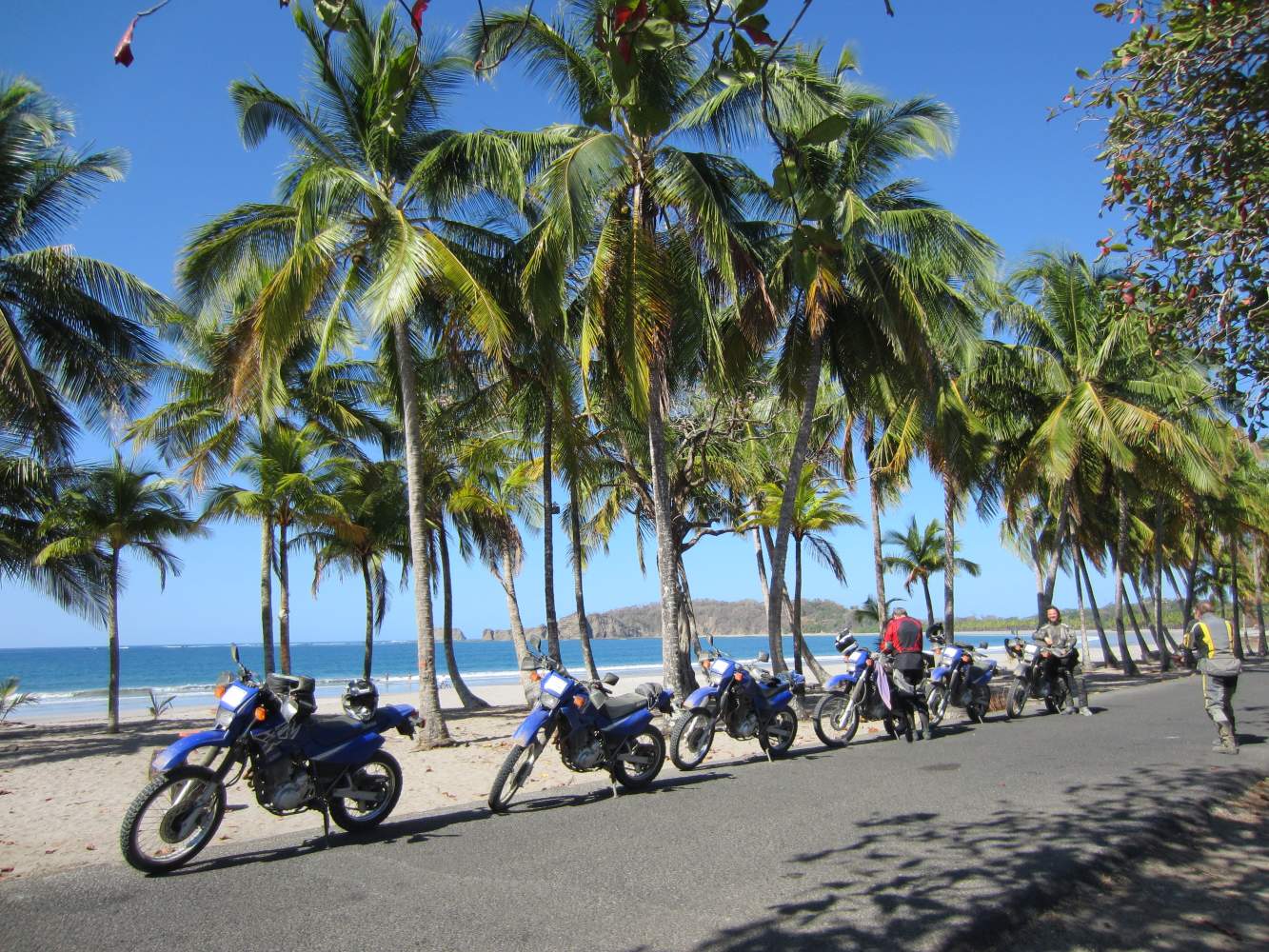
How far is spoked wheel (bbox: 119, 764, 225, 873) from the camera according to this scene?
514 centimetres

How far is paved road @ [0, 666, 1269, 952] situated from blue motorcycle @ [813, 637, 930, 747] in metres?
2.30

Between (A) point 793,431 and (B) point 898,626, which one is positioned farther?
(A) point 793,431

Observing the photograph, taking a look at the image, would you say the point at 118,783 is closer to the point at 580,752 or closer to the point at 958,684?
the point at 580,752

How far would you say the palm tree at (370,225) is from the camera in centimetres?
1121

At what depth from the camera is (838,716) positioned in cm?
1069

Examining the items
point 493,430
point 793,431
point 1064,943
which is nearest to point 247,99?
point 493,430

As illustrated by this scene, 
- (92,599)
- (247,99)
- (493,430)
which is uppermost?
(247,99)

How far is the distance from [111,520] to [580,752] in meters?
14.9

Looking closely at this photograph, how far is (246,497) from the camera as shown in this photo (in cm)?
1894

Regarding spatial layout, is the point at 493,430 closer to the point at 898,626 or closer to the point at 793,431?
the point at 793,431

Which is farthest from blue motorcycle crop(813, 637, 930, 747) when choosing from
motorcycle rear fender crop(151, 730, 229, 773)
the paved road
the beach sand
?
motorcycle rear fender crop(151, 730, 229, 773)

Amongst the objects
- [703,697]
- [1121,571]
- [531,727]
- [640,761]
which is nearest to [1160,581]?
[1121,571]

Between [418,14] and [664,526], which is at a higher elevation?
[418,14]

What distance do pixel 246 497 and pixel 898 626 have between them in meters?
14.4
